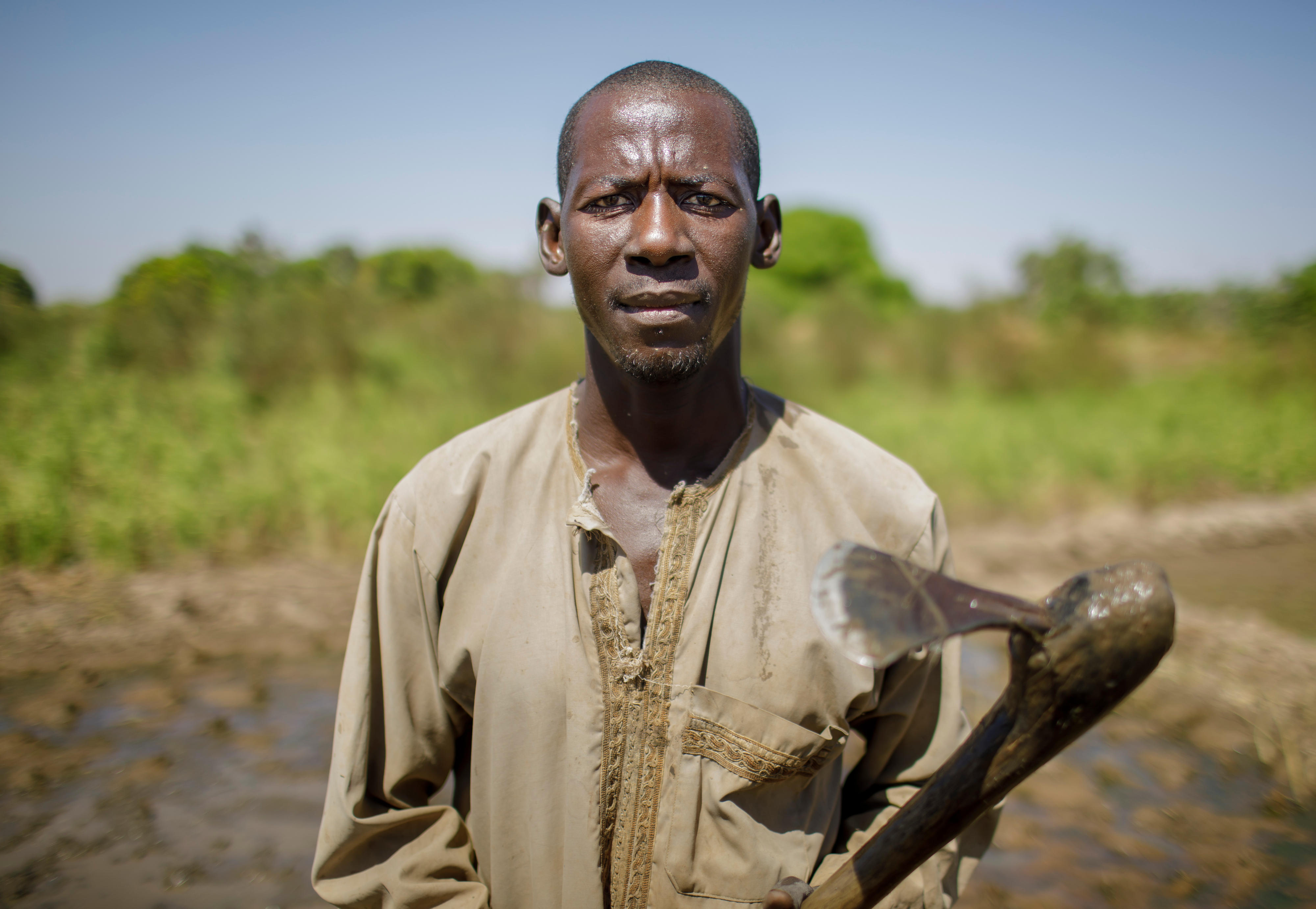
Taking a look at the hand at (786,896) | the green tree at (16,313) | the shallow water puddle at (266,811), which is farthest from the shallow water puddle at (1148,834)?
the green tree at (16,313)

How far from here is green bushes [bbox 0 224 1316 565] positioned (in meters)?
5.70

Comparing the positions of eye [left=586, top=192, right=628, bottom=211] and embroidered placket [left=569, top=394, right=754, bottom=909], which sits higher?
eye [left=586, top=192, right=628, bottom=211]

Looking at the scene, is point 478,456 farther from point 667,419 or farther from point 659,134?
point 659,134

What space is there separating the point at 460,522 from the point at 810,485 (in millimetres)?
611

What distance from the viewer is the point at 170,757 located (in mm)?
3266

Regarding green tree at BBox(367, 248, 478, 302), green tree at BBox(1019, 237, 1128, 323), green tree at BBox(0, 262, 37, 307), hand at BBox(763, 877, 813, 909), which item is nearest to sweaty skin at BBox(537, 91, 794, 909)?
hand at BBox(763, 877, 813, 909)

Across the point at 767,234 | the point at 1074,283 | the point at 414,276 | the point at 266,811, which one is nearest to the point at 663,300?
the point at 767,234

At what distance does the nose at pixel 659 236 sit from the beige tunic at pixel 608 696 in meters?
0.36

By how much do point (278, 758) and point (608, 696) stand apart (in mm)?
2714

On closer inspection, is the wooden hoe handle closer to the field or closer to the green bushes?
the field

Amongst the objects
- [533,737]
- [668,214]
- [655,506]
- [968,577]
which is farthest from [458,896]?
[968,577]

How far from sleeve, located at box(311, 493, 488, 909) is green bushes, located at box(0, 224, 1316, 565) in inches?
177

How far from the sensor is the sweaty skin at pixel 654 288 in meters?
1.34

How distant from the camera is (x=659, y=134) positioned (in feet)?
4.50
